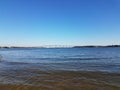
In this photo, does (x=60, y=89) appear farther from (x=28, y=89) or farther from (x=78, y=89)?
(x=28, y=89)

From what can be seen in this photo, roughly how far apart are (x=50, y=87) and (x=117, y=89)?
4.28 metres

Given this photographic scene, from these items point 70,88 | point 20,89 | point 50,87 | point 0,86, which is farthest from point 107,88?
point 0,86

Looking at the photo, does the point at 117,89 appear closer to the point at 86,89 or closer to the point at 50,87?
the point at 86,89

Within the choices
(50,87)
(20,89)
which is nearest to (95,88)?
(50,87)

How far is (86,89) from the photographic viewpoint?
935 cm

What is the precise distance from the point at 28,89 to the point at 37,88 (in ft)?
1.90

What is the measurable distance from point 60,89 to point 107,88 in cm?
303

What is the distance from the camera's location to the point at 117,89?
9211 millimetres

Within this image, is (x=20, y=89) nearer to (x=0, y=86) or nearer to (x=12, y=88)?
(x=12, y=88)

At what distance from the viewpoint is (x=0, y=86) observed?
31.1ft

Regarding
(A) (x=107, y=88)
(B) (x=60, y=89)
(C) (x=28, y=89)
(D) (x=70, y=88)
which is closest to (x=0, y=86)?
(C) (x=28, y=89)

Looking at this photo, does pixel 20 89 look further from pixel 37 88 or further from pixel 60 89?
pixel 60 89

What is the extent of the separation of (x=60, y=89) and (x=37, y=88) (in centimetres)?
150

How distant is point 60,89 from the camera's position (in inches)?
364
